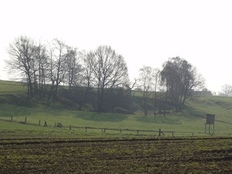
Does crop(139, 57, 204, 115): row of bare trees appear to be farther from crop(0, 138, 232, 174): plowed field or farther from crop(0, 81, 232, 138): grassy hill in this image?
crop(0, 138, 232, 174): plowed field

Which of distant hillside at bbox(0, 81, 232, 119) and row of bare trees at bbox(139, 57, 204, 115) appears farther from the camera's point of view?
row of bare trees at bbox(139, 57, 204, 115)

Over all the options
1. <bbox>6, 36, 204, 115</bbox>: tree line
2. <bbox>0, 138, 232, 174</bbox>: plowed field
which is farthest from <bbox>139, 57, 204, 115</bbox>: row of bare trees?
<bbox>0, 138, 232, 174</bbox>: plowed field

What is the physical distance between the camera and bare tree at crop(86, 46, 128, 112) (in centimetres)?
9750

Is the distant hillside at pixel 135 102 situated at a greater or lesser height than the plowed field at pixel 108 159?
greater

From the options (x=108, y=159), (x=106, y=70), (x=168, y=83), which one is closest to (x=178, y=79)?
(x=168, y=83)

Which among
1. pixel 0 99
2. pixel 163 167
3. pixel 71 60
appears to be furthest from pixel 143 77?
pixel 163 167

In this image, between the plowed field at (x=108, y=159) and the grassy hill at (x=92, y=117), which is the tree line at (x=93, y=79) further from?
the plowed field at (x=108, y=159)

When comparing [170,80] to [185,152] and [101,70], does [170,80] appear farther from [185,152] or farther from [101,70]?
[185,152]

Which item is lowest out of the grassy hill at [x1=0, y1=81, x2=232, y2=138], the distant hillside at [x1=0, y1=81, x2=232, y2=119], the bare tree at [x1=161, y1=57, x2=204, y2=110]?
the grassy hill at [x1=0, y1=81, x2=232, y2=138]

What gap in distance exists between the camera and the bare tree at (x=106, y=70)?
97.5 metres

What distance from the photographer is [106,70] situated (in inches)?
3839

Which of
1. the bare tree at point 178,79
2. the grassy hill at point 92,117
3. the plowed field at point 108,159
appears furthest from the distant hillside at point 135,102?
the plowed field at point 108,159

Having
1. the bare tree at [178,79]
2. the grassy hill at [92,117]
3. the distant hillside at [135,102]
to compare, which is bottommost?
the grassy hill at [92,117]

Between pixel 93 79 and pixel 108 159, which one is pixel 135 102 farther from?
pixel 108 159
